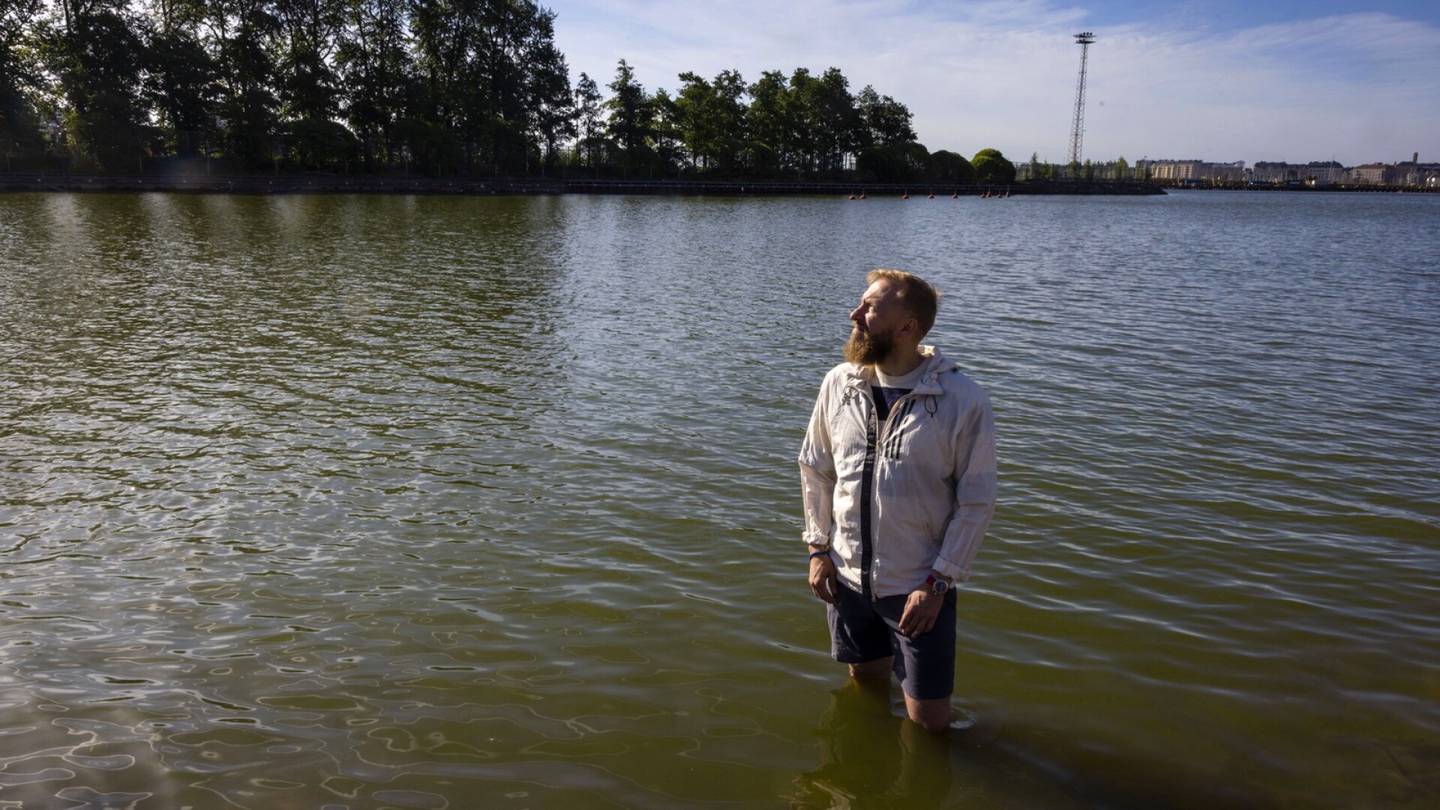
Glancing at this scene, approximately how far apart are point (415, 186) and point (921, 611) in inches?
3628

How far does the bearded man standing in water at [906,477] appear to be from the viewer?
4078 mm

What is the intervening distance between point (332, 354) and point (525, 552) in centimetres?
967

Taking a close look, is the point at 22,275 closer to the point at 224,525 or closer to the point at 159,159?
the point at 224,525

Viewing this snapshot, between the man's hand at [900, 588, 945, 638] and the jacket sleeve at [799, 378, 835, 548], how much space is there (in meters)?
0.63

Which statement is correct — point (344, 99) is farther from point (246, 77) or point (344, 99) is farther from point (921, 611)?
point (921, 611)

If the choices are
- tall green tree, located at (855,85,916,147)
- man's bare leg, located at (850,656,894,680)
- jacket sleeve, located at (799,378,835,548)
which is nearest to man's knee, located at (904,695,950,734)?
man's bare leg, located at (850,656,894,680)

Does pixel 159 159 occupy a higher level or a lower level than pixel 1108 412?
higher

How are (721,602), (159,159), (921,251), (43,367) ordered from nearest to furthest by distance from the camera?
(721,602) < (43,367) < (921,251) < (159,159)

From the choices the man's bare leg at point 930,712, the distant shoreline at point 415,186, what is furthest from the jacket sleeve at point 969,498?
the distant shoreline at point 415,186

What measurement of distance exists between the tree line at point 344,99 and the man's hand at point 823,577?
89.1 meters

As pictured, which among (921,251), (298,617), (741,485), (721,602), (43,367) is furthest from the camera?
(921,251)

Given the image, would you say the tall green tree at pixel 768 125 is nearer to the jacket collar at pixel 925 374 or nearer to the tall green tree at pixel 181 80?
the tall green tree at pixel 181 80

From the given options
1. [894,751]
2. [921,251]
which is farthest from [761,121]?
[894,751]

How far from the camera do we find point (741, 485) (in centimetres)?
955
